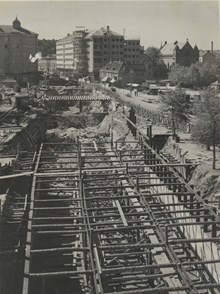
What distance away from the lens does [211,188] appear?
28.0 metres

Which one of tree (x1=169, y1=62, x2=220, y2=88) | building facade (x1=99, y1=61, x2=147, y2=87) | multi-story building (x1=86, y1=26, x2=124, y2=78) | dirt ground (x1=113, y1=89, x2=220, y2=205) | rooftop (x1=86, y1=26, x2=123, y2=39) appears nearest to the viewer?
dirt ground (x1=113, y1=89, x2=220, y2=205)

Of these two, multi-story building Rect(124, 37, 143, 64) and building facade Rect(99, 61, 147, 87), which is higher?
multi-story building Rect(124, 37, 143, 64)

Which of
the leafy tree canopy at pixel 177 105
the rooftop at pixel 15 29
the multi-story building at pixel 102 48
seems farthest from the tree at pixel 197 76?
the leafy tree canopy at pixel 177 105

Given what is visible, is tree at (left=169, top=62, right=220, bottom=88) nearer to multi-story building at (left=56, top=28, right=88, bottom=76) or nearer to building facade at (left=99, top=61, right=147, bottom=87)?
building facade at (left=99, top=61, right=147, bottom=87)

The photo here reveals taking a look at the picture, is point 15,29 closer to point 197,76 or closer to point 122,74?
point 122,74

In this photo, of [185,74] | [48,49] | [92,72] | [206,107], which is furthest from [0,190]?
[48,49]

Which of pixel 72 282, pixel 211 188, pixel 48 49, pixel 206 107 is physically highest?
pixel 48 49

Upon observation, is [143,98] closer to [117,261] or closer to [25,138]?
[25,138]

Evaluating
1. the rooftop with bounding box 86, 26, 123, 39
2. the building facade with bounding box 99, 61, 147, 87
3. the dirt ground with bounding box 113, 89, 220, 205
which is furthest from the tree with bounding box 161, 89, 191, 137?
the rooftop with bounding box 86, 26, 123, 39

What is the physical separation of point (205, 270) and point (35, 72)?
9037 centimetres

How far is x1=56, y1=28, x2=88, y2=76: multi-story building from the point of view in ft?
412

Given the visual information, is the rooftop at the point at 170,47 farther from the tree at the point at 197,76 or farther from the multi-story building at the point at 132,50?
the tree at the point at 197,76

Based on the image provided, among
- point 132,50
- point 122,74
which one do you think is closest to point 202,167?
point 122,74

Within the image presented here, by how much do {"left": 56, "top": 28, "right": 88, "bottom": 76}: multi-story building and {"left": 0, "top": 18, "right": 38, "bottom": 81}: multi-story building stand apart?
23.3 m
